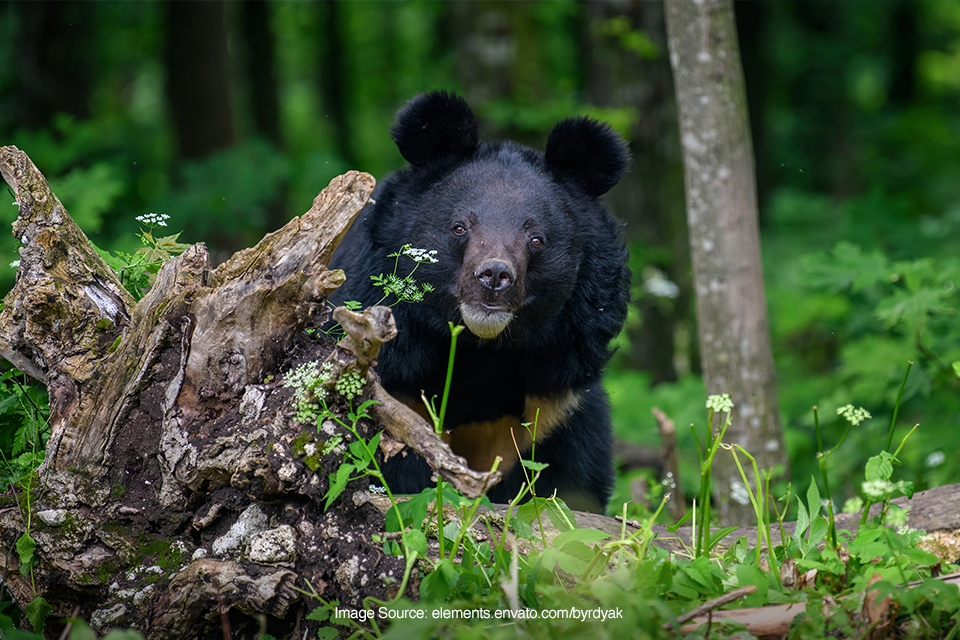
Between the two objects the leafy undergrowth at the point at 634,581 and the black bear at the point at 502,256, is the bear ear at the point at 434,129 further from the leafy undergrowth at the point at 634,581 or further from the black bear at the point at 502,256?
the leafy undergrowth at the point at 634,581

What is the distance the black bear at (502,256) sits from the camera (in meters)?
3.88

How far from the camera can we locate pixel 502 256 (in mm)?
3654

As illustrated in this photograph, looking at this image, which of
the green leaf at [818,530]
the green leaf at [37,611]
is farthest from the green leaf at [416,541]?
the green leaf at [818,530]

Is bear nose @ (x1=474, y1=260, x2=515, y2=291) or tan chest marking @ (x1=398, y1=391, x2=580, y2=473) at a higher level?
bear nose @ (x1=474, y1=260, x2=515, y2=291)

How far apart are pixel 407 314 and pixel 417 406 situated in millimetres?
477

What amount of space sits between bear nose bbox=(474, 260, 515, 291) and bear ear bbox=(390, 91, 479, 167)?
91cm

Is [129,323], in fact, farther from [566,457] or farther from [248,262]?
[566,457]

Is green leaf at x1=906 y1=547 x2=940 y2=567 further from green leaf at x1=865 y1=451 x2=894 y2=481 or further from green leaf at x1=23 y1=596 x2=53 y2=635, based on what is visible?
green leaf at x1=23 y1=596 x2=53 y2=635

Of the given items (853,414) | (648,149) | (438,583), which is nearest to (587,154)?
(853,414)

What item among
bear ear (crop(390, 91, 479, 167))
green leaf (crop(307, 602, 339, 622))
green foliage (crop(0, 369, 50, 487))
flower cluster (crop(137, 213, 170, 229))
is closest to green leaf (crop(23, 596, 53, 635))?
green foliage (crop(0, 369, 50, 487))

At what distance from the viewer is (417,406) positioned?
409 cm

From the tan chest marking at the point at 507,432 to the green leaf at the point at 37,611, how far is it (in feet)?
6.23

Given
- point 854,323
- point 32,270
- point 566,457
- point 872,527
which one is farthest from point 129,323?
point 854,323

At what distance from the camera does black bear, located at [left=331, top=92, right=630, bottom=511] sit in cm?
→ 388
